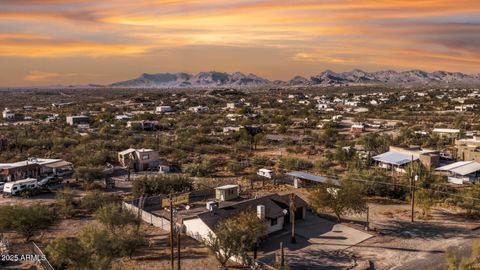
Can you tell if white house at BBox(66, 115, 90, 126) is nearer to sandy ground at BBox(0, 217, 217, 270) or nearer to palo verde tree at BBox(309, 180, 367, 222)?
sandy ground at BBox(0, 217, 217, 270)

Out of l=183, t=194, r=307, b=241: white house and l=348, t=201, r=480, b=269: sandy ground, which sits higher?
l=183, t=194, r=307, b=241: white house

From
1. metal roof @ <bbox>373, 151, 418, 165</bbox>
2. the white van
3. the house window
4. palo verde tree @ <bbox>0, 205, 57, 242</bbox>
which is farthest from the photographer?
metal roof @ <bbox>373, 151, 418, 165</bbox>

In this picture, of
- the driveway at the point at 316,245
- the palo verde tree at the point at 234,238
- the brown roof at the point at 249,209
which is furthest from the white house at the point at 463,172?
the palo verde tree at the point at 234,238

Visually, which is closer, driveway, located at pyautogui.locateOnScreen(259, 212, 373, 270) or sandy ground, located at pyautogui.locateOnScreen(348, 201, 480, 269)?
A: driveway, located at pyautogui.locateOnScreen(259, 212, 373, 270)

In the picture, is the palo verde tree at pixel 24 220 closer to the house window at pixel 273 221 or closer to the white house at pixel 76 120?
the house window at pixel 273 221

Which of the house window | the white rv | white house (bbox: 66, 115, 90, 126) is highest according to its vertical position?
white house (bbox: 66, 115, 90, 126)

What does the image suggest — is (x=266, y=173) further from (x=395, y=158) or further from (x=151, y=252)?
(x=151, y=252)

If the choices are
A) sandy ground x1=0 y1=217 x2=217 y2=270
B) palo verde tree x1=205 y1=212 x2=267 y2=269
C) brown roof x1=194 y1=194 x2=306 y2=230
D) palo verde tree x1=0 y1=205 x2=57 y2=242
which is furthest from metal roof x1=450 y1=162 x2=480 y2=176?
palo verde tree x1=0 y1=205 x2=57 y2=242
